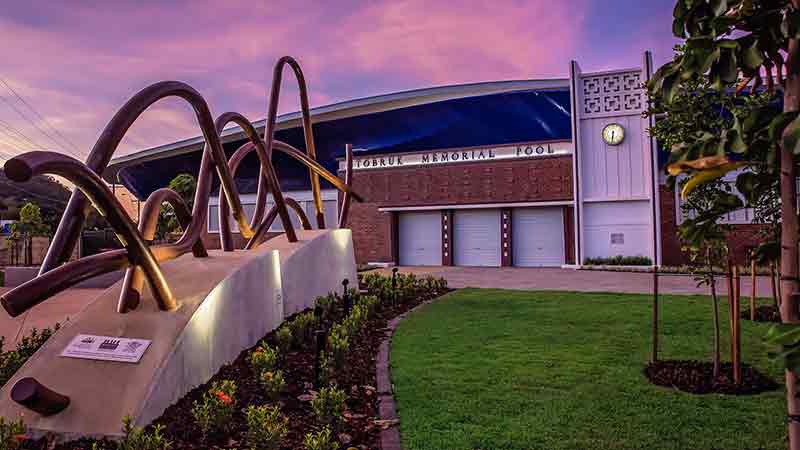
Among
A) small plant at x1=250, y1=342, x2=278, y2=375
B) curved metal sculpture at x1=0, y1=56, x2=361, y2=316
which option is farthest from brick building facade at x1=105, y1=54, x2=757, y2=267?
small plant at x1=250, y1=342, x2=278, y2=375

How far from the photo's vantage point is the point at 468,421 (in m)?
4.34

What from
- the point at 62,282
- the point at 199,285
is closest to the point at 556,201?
the point at 199,285

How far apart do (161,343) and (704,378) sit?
5.12m

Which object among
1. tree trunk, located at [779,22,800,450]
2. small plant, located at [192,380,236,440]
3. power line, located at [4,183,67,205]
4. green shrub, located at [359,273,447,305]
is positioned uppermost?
power line, located at [4,183,67,205]

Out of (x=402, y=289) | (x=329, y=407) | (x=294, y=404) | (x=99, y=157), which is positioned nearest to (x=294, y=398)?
(x=294, y=404)

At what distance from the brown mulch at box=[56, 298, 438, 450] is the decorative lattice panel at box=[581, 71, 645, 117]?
1757 centimetres

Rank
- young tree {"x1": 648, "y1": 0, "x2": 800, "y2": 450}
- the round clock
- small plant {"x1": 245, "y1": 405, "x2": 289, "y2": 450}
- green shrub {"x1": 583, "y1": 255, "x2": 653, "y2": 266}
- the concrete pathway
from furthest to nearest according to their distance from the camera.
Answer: the round clock, green shrub {"x1": 583, "y1": 255, "x2": 653, "y2": 266}, the concrete pathway, small plant {"x1": 245, "y1": 405, "x2": 289, "y2": 450}, young tree {"x1": 648, "y1": 0, "x2": 800, "y2": 450}

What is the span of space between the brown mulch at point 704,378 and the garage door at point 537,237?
57.0ft

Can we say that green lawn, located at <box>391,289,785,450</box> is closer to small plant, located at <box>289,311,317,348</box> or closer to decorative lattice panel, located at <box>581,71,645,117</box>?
small plant, located at <box>289,311,317,348</box>

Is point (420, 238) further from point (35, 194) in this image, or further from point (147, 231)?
point (35, 194)

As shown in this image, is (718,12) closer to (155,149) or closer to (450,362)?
(450,362)

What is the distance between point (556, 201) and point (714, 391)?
1764cm

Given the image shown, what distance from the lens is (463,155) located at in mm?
23656

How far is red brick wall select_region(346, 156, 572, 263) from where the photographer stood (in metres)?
22.3
